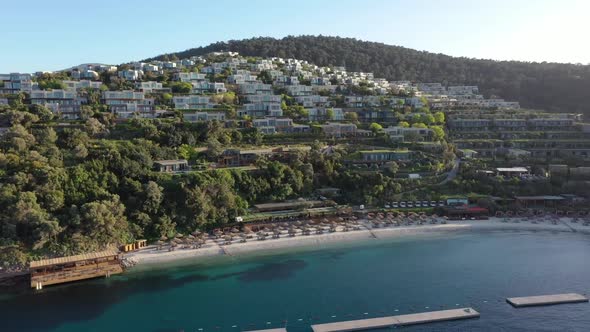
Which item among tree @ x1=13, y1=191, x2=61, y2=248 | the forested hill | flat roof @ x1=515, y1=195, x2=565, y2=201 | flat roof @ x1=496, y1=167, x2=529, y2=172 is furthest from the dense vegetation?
the forested hill

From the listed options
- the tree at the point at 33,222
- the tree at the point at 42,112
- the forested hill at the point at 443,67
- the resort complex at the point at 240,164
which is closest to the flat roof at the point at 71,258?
the resort complex at the point at 240,164

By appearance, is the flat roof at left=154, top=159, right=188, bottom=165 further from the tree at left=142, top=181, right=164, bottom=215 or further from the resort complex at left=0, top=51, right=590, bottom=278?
the tree at left=142, top=181, right=164, bottom=215

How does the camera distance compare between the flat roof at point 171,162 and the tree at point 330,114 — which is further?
the tree at point 330,114

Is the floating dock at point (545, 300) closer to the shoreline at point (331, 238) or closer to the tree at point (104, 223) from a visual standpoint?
the shoreline at point (331, 238)

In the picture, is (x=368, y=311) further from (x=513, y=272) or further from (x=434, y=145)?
→ (x=434, y=145)

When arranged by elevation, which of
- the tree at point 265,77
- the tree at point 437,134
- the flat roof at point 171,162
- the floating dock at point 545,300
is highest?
the tree at point 265,77

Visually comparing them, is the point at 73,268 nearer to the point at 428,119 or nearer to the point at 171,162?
the point at 171,162
